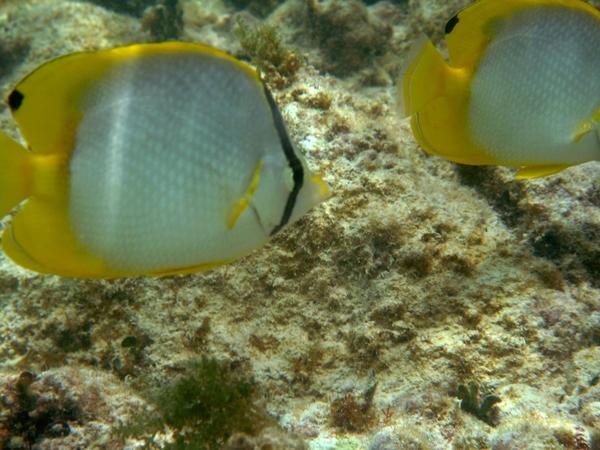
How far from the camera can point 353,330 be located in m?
3.13

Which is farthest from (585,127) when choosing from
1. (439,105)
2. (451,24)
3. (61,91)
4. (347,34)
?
(347,34)

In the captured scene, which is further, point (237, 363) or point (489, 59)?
point (237, 363)

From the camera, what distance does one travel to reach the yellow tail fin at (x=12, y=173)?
1445 millimetres

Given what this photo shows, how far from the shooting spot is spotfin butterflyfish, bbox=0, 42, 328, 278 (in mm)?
1488

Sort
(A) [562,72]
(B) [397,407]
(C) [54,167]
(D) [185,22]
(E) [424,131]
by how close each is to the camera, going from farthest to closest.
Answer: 1. (D) [185,22]
2. (B) [397,407]
3. (E) [424,131]
4. (A) [562,72]
5. (C) [54,167]

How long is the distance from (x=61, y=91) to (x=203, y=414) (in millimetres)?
1767

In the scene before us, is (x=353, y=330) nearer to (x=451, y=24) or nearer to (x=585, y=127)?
(x=585, y=127)

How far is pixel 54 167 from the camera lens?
1492 millimetres

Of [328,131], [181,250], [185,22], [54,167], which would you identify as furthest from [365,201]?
[185,22]

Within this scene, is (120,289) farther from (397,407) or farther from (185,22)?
(185,22)

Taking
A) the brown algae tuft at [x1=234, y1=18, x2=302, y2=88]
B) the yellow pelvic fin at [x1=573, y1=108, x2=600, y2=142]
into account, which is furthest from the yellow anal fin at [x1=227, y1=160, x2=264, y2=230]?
the brown algae tuft at [x1=234, y1=18, x2=302, y2=88]

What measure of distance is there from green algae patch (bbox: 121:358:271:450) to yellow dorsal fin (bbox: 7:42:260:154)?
1556 mm

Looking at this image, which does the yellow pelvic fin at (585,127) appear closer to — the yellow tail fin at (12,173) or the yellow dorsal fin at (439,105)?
the yellow dorsal fin at (439,105)

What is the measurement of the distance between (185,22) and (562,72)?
6927mm
